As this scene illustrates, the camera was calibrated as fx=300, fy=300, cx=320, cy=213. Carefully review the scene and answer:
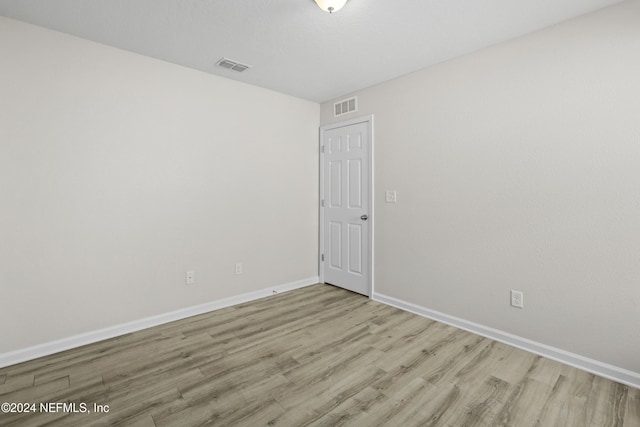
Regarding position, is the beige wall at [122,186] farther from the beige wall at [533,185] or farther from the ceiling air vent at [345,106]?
the beige wall at [533,185]

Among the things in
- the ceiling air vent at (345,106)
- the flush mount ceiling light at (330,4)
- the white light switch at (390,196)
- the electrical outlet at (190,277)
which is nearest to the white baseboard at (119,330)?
the electrical outlet at (190,277)

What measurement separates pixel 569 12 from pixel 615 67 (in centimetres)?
50

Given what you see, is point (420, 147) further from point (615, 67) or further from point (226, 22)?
point (226, 22)

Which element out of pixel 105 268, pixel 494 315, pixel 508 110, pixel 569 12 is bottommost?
pixel 494 315

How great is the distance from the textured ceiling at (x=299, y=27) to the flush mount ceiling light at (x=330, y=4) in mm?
103

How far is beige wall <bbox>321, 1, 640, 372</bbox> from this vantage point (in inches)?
80.0

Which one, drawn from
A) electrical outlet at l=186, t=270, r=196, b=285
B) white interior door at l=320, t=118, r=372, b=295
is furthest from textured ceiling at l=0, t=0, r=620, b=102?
electrical outlet at l=186, t=270, r=196, b=285

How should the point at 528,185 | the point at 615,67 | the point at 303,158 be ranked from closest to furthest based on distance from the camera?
the point at 615,67 < the point at 528,185 < the point at 303,158

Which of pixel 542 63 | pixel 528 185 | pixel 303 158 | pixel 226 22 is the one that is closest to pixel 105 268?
pixel 226 22

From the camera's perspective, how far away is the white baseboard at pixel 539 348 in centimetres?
202

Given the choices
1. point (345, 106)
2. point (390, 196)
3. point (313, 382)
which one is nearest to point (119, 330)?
point (313, 382)

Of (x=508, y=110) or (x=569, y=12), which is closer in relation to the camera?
(x=569, y=12)

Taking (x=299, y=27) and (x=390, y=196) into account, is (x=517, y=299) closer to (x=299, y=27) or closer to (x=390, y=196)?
(x=390, y=196)

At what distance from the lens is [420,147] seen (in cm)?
312
